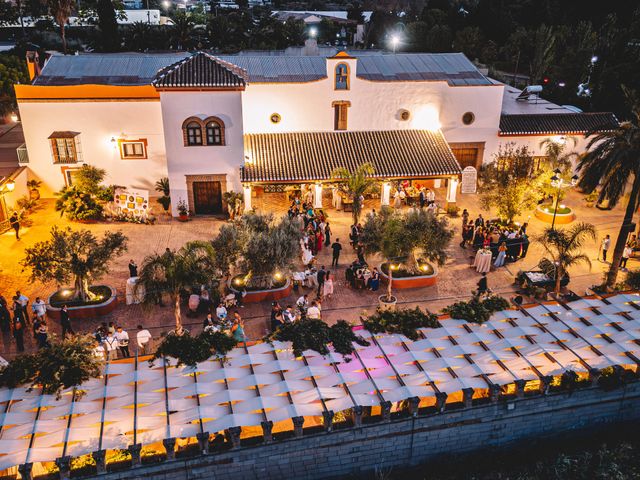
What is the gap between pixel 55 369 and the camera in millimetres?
15250

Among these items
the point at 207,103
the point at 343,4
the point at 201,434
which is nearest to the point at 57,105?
the point at 207,103

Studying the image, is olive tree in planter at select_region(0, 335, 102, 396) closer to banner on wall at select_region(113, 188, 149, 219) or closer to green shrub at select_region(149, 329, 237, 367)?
green shrub at select_region(149, 329, 237, 367)

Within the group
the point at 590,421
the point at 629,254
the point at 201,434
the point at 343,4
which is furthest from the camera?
the point at 343,4

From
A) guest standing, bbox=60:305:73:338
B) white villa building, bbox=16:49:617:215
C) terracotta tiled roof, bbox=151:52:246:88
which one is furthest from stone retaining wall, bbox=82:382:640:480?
terracotta tiled roof, bbox=151:52:246:88

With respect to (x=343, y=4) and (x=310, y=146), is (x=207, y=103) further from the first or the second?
(x=343, y=4)

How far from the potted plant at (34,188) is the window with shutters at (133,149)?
488cm

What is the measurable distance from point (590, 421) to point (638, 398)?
165 cm

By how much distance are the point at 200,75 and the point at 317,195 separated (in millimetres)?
8414

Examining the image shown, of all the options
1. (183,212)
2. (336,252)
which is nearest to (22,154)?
(183,212)

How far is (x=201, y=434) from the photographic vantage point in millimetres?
14375

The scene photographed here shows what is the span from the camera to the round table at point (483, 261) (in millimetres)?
24859

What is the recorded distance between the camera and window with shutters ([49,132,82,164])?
101ft

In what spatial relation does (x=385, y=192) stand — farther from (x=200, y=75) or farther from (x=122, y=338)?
(x=122, y=338)

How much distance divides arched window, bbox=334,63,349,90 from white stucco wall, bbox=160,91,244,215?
602cm
